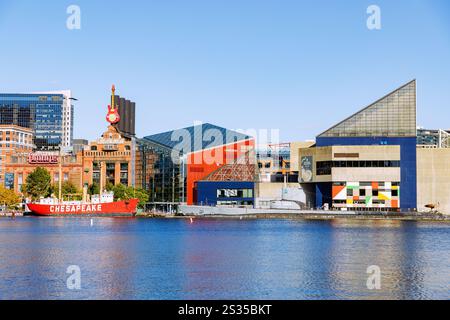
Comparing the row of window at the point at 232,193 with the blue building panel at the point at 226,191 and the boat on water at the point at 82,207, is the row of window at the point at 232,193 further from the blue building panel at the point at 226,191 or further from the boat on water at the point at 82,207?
the boat on water at the point at 82,207

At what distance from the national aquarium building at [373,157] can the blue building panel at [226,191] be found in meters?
19.5

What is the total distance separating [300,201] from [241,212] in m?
16.7

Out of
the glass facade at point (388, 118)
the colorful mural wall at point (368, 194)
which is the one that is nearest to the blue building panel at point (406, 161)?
the glass facade at point (388, 118)

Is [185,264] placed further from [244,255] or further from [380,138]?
[380,138]

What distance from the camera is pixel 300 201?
19688 centimetres

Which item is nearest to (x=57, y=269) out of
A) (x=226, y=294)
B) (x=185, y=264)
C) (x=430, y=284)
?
(x=185, y=264)

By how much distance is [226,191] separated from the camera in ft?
650

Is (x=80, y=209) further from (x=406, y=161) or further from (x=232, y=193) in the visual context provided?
(x=406, y=161)

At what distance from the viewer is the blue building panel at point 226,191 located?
19738 cm

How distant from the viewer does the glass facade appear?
18475 cm

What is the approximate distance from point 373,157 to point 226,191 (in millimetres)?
42360

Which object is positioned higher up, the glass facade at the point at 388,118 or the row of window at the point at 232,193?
the glass facade at the point at 388,118

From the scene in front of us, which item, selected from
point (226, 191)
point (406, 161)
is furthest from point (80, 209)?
point (406, 161)

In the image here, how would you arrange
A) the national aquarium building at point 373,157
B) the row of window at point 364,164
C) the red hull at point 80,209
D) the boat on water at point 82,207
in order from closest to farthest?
the row of window at point 364,164 < the national aquarium building at point 373,157 < the red hull at point 80,209 < the boat on water at point 82,207
